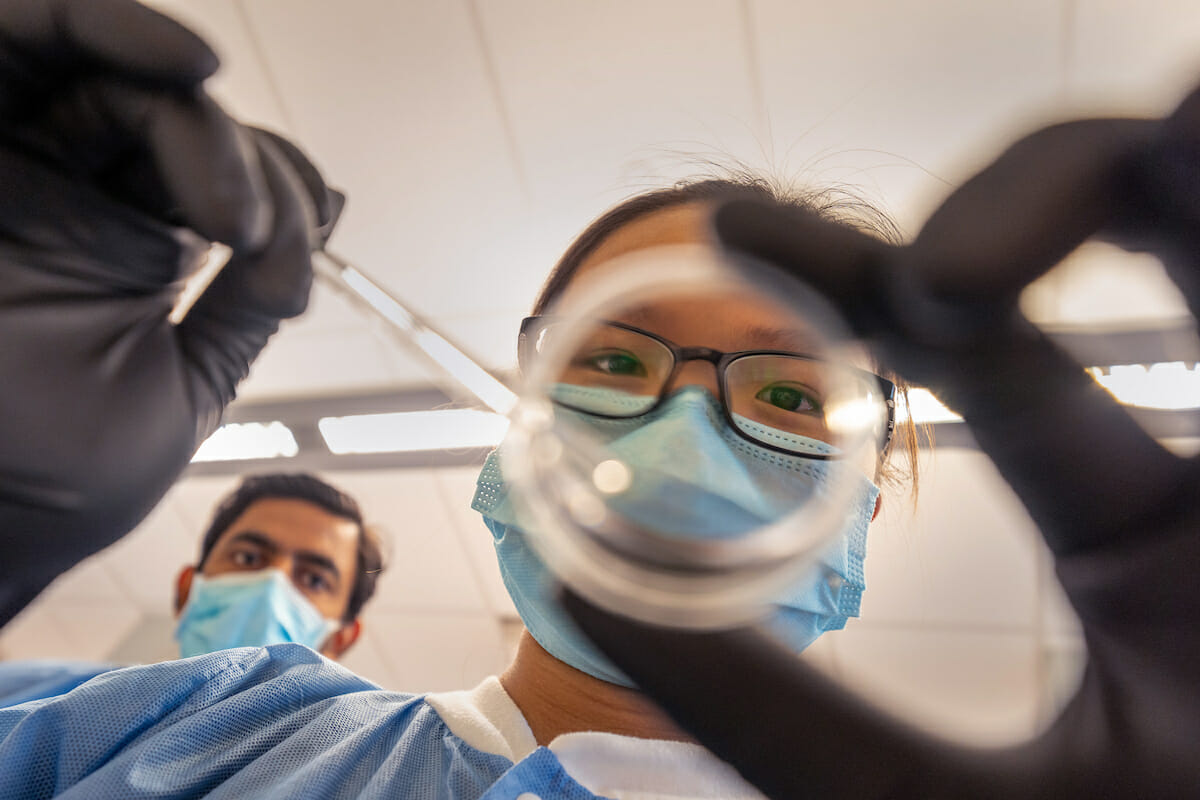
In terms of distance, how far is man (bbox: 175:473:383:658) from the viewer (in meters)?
2.12

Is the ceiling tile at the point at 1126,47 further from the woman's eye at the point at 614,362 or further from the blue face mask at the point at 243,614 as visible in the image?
the blue face mask at the point at 243,614

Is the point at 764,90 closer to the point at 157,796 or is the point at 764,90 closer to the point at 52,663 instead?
the point at 157,796

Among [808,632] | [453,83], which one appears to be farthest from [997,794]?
[453,83]

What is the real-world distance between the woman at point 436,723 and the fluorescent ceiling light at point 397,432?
65.0 inches

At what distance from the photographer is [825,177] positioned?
1520mm

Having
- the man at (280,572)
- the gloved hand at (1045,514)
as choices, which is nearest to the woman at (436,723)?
the gloved hand at (1045,514)

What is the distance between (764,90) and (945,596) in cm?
213

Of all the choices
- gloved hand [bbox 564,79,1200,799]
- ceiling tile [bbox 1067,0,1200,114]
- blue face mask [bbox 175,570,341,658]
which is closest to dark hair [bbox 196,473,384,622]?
blue face mask [bbox 175,570,341,658]

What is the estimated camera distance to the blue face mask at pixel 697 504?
0.67 m

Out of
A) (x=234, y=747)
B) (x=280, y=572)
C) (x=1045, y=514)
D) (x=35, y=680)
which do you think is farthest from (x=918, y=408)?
(x=280, y=572)

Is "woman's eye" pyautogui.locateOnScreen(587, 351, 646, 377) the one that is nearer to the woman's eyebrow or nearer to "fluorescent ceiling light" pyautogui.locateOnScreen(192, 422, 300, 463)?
the woman's eyebrow

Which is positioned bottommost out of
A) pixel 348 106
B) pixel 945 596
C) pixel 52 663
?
pixel 945 596

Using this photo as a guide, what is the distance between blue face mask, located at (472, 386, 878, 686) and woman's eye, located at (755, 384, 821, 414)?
0.05 meters

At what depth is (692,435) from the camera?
2.40ft
